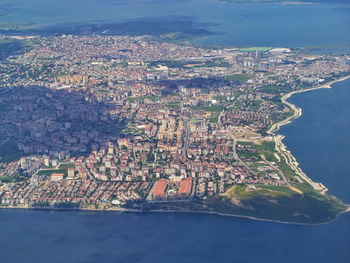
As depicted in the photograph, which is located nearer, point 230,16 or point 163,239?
point 163,239

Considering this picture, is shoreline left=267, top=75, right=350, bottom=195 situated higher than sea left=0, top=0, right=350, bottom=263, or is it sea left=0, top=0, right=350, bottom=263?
shoreline left=267, top=75, right=350, bottom=195

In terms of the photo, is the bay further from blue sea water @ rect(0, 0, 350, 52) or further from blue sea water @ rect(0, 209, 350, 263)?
blue sea water @ rect(0, 0, 350, 52)

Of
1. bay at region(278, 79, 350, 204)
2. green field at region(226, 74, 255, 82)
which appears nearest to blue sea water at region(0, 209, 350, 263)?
bay at region(278, 79, 350, 204)

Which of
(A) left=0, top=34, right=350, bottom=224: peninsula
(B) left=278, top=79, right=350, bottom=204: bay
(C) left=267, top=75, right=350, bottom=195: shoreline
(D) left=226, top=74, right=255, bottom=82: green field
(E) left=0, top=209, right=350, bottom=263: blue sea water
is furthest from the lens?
(D) left=226, top=74, right=255, bottom=82: green field

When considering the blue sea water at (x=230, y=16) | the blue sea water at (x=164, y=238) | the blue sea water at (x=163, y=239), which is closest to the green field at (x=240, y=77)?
the blue sea water at (x=230, y=16)

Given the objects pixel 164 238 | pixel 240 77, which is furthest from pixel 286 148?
pixel 240 77

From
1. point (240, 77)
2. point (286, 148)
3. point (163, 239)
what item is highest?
point (240, 77)

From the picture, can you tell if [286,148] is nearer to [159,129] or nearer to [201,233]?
[159,129]

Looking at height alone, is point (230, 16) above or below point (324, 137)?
above

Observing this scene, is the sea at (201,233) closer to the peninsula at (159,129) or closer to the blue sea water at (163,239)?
the blue sea water at (163,239)

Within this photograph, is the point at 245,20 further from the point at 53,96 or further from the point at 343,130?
the point at 343,130

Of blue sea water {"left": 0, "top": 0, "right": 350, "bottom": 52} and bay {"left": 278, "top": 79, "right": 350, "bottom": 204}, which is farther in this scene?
blue sea water {"left": 0, "top": 0, "right": 350, "bottom": 52}

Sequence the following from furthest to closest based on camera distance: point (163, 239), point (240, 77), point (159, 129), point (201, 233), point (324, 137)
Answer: point (240, 77), point (159, 129), point (324, 137), point (201, 233), point (163, 239)
